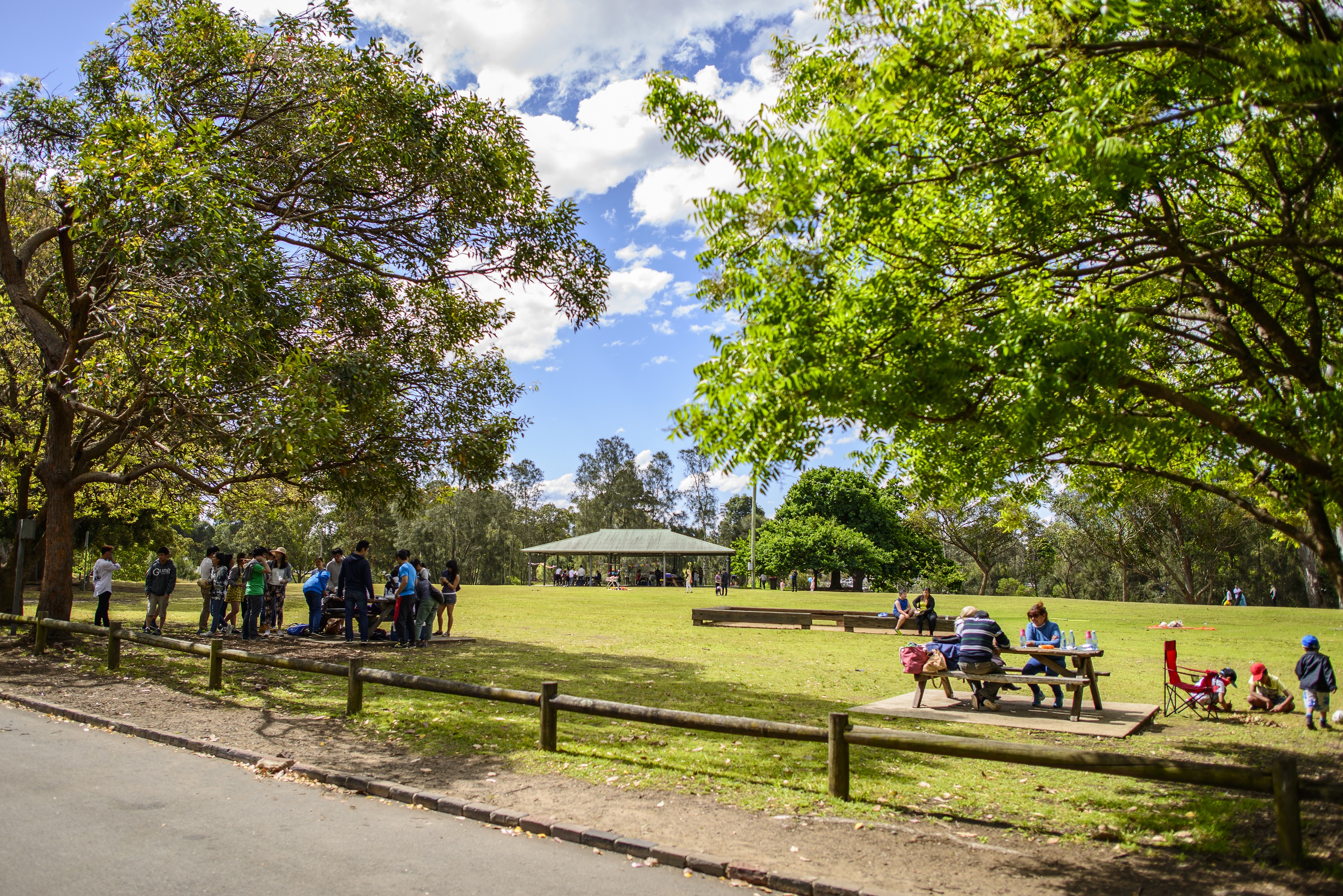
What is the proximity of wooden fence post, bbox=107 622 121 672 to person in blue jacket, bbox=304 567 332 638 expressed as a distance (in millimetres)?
5037

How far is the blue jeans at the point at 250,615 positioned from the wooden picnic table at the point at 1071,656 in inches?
550

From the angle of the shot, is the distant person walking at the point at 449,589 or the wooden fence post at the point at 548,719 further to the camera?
the distant person walking at the point at 449,589

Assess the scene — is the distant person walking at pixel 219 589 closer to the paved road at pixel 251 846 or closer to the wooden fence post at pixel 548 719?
the paved road at pixel 251 846

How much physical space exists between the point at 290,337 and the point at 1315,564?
51.7 meters

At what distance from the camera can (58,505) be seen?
14.5m

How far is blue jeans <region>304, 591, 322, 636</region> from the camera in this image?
1758cm

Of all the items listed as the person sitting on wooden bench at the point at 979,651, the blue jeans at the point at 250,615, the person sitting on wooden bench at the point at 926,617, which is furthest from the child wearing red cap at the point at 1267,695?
the blue jeans at the point at 250,615

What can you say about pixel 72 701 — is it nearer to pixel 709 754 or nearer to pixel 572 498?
pixel 709 754

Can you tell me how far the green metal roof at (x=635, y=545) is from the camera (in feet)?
169

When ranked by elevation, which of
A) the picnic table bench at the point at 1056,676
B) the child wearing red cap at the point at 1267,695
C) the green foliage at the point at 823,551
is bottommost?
the child wearing red cap at the point at 1267,695

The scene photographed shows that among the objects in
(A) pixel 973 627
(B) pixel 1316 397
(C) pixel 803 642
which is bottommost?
(C) pixel 803 642

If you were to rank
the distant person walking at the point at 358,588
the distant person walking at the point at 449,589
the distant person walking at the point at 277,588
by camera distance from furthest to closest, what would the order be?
the distant person walking at the point at 277,588, the distant person walking at the point at 449,589, the distant person walking at the point at 358,588

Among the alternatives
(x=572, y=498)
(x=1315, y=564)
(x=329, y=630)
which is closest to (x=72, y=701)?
(x=329, y=630)

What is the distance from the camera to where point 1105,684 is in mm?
13305
